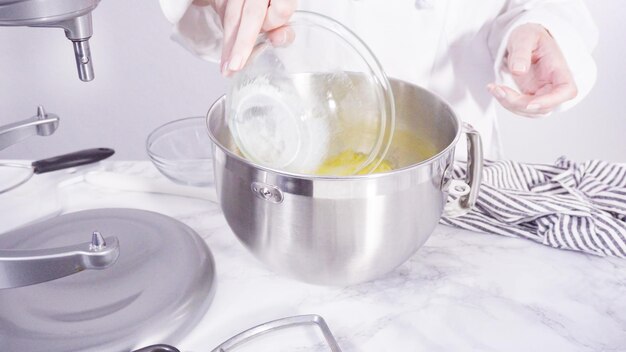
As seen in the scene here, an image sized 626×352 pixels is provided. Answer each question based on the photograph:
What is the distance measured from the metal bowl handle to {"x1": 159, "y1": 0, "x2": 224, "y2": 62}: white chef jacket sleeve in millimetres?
414

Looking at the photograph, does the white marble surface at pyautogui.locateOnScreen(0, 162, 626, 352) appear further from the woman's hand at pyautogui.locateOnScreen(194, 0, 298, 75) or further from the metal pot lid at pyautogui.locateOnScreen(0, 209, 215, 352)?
the woman's hand at pyautogui.locateOnScreen(194, 0, 298, 75)

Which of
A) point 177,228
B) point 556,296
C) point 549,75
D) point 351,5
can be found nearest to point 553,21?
point 549,75

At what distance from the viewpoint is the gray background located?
1.57 m

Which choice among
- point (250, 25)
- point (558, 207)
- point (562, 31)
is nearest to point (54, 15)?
point (250, 25)

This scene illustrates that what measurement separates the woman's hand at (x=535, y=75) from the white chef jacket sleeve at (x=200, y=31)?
0.39 m

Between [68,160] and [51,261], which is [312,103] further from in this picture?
[68,160]

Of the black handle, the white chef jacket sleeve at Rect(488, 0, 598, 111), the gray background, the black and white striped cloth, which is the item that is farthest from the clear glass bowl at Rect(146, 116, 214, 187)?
the gray background

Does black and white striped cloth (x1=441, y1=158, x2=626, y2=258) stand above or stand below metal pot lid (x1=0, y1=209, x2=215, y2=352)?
above

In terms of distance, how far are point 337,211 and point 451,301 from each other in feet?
0.52

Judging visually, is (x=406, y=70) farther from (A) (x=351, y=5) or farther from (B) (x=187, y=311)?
(B) (x=187, y=311)

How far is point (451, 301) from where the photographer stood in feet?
1.69

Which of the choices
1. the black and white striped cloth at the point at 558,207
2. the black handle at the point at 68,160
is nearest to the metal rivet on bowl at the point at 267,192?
the black and white striped cloth at the point at 558,207

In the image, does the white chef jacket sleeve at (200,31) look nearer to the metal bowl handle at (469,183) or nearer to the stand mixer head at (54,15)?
the stand mixer head at (54,15)

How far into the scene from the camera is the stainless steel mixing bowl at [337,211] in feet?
1.41
